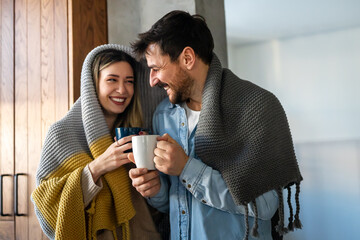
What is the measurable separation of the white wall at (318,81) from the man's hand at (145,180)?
1.45 m

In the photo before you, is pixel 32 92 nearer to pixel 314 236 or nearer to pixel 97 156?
pixel 97 156

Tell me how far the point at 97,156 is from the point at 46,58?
66 cm

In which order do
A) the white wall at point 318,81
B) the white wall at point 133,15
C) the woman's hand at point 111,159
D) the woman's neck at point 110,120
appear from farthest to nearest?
the white wall at point 318,81 → the white wall at point 133,15 → the woman's neck at point 110,120 → the woman's hand at point 111,159

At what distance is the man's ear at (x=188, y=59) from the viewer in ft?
3.48

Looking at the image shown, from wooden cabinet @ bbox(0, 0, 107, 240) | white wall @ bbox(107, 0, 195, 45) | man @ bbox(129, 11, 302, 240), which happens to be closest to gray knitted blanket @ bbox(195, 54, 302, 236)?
man @ bbox(129, 11, 302, 240)

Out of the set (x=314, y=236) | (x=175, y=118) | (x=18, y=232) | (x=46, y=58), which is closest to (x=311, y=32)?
(x=314, y=236)

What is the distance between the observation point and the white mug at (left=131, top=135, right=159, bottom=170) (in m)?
0.87

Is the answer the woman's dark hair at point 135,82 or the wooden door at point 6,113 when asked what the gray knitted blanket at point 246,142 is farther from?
the wooden door at point 6,113

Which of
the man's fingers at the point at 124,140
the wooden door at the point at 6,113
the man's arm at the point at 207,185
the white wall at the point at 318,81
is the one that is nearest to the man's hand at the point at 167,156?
the man's arm at the point at 207,185

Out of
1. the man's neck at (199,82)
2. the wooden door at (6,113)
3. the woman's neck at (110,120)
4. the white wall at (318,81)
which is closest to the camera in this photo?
the man's neck at (199,82)

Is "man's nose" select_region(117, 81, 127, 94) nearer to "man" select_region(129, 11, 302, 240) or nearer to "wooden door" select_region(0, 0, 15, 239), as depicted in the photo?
"man" select_region(129, 11, 302, 240)

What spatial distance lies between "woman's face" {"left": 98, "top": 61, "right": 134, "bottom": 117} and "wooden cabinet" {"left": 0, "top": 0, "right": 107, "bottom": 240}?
0.29 m

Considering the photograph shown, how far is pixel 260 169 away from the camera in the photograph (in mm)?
925

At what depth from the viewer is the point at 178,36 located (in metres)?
1.06
